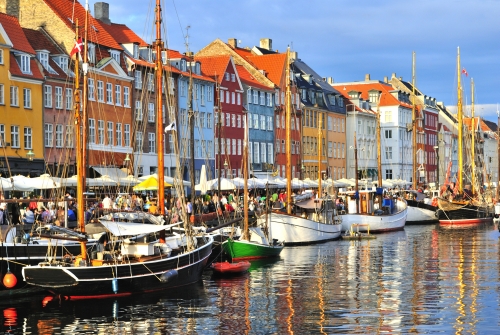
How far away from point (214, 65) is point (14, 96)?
3207cm

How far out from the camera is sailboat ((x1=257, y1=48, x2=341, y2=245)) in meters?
53.7

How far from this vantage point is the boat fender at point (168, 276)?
1273 inches

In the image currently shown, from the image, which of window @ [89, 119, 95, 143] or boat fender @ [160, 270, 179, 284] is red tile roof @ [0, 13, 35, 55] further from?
boat fender @ [160, 270, 179, 284]

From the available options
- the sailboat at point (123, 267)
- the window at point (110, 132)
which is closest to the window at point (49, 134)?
the window at point (110, 132)

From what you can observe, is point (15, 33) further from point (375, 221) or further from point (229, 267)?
point (229, 267)

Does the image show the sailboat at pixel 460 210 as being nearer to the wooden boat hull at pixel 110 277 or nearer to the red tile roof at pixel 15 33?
the red tile roof at pixel 15 33

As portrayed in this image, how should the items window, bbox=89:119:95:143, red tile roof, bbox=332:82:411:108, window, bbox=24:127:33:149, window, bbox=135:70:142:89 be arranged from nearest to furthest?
window, bbox=24:127:33:149 < window, bbox=89:119:95:143 < window, bbox=135:70:142:89 < red tile roof, bbox=332:82:411:108

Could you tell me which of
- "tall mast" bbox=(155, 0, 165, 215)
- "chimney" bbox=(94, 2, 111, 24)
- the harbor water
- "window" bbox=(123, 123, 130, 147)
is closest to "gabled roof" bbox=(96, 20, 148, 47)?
"chimney" bbox=(94, 2, 111, 24)

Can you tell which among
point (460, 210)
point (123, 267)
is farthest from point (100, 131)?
point (123, 267)

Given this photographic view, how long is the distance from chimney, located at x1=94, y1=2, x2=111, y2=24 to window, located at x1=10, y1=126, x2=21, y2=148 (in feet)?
64.9

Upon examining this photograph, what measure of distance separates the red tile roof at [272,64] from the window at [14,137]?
152 ft

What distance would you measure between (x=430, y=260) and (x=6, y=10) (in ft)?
129

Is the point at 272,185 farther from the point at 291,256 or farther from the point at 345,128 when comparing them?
the point at 345,128

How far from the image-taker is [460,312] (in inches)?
1107
